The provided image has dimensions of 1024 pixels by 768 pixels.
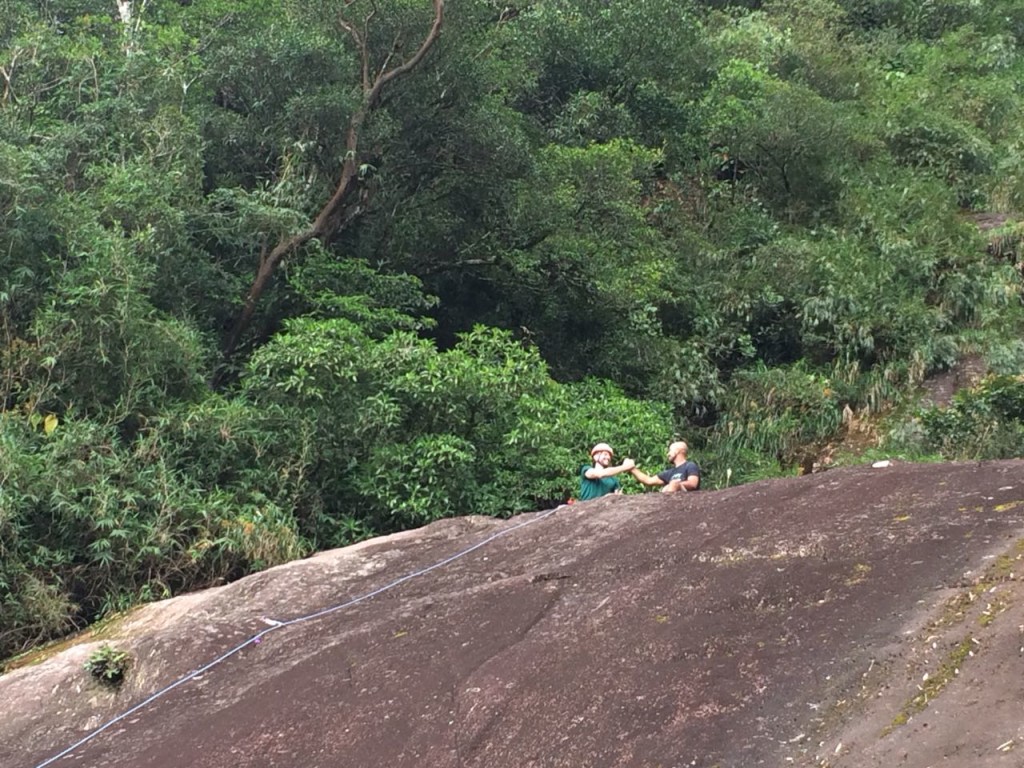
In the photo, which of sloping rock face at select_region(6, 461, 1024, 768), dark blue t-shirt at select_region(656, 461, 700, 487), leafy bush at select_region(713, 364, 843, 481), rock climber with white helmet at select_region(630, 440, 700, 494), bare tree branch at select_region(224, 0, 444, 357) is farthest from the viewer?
leafy bush at select_region(713, 364, 843, 481)

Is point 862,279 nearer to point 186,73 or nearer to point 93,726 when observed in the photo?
point 186,73

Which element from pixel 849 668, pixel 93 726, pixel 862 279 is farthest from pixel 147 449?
pixel 862 279

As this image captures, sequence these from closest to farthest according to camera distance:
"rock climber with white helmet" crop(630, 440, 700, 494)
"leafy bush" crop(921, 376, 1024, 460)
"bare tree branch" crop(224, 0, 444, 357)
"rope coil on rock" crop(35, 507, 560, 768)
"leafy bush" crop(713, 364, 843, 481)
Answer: "rope coil on rock" crop(35, 507, 560, 768)
"rock climber with white helmet" crop(630, 440, 700, 494)
"leafy bush" crop(921, 376, 1024, 460)
"bare tree branch" crop(224, 0, 444, 357)
"leafy bush" crop(713, 364, 843, 481)

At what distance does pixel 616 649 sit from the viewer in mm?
5605

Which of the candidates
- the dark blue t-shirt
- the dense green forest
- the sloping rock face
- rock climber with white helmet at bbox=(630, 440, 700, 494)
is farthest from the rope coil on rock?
the dense green forest

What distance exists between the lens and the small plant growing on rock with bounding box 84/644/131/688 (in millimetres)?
7291

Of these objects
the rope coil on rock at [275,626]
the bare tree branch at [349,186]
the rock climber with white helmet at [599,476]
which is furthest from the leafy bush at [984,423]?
the bare tree branch at [349,186]

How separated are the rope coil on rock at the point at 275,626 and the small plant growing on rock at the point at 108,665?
0.51 meters

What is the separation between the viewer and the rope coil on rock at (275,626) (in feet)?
21.6

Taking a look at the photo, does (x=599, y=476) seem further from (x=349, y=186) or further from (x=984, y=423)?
(x=349, y=186)

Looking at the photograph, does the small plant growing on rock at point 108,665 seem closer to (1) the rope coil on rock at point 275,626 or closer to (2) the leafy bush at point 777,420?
(1) the rope coil on rock at point 275,626

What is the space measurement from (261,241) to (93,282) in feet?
11.2

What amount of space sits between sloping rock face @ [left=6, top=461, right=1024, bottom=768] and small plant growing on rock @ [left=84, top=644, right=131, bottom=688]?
0.11 meters

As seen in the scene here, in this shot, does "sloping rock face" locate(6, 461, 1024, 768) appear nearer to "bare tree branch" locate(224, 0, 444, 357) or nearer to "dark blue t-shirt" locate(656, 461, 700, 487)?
"dark blue t-shirt" locate(656, 461, 700, 487)
